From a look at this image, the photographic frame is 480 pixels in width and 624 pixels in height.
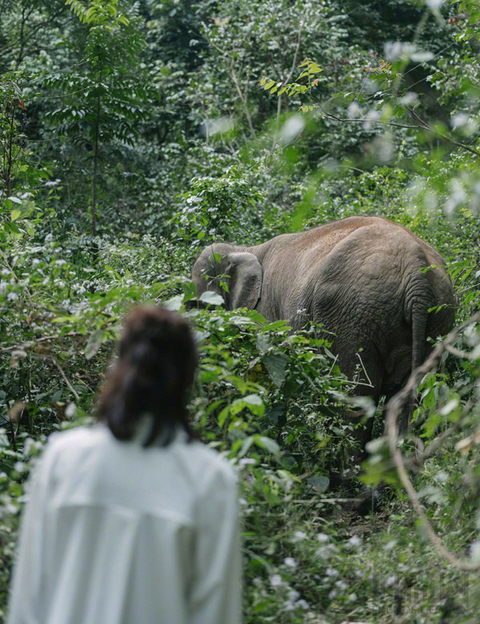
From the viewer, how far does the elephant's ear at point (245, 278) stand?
7926 millimetres

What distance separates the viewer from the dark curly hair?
6.11ft

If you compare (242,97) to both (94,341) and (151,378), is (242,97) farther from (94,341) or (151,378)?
(151,378)

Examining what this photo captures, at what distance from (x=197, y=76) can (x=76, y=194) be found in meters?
3.52

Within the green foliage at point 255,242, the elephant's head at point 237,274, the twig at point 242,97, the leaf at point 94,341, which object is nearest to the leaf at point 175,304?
the green foliage at point 255,242

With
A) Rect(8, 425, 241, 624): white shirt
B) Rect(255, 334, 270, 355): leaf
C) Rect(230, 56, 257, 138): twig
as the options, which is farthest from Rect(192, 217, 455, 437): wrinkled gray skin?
Rect(230, 56, 257, 138): twig

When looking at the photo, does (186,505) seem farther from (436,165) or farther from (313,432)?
(436,165)

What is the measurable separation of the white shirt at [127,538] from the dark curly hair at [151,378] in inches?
2.3

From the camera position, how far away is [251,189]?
7.39 metres

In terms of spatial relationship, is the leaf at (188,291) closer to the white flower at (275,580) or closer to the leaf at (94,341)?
the leaf at (94,341)

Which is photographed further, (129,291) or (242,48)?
(242,48)

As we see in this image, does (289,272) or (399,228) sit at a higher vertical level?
(399,228)

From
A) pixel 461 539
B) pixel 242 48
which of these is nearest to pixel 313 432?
pixel 461 539

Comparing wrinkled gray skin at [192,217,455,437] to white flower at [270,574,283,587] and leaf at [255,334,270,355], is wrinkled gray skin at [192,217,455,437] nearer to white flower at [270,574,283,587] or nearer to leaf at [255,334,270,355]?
leaf at [255,334,270,355]

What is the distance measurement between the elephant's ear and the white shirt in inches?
235
